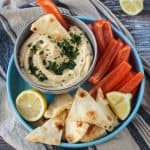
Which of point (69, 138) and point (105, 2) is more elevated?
point (105, 2)

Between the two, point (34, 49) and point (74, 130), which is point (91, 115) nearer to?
point (74, 130)

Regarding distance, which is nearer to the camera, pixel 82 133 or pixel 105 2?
pixel 82 133

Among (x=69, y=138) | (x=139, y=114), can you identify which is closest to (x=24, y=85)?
(x=69, y=138)

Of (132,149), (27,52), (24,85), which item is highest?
(27,52)

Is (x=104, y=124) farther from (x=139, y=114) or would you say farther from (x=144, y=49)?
(x=144, y=49)

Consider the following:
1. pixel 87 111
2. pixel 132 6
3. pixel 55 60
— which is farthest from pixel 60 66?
pixel 132 6

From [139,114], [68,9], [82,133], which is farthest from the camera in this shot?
[68,9]
